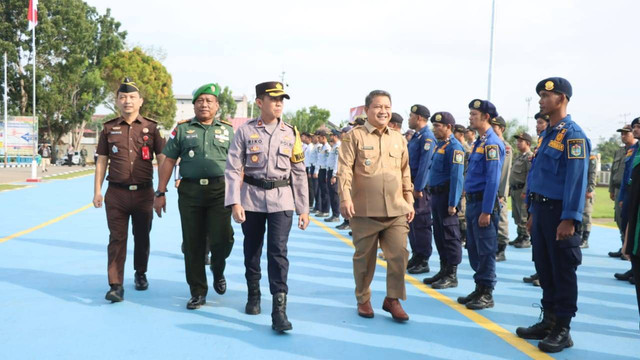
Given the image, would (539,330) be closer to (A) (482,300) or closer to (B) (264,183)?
(A) (482,300)

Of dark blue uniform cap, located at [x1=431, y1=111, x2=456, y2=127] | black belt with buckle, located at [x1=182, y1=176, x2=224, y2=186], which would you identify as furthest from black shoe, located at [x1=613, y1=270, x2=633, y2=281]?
black belt with buckle, located at [x1=182, y1=176, x2=224, y2=186]

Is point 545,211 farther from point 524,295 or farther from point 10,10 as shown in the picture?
point 10,10

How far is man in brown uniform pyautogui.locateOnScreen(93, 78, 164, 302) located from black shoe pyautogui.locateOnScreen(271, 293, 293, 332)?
175 centimetres

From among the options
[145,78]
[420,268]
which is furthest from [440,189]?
[145,78]

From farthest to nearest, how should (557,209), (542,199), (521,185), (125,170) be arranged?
(521,185), (125,170), (542,199), (557,209)

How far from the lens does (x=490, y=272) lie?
17.0 ft

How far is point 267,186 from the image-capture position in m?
4.63

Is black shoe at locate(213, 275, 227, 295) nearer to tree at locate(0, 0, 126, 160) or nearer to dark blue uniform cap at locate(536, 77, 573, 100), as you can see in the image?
dark blue uniform cap at locate(536, 77, 573, 100)

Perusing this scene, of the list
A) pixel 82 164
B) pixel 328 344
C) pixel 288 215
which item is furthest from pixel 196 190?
pixel 82 164

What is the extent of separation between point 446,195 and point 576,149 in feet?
7.91

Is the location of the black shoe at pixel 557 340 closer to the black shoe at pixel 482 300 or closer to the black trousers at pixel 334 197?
the black shoe at pixel 482 300

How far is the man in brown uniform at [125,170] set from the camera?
211 inches

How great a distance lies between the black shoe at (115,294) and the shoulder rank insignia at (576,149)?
4.08 meters

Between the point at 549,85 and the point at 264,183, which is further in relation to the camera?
the point at 264,183
